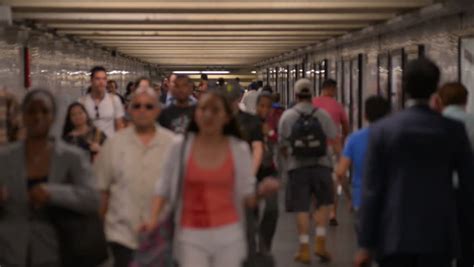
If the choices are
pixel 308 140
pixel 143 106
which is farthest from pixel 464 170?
pixel 308 140

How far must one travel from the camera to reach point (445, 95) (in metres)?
7.05

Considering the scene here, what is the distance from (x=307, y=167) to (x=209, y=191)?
13.6ft

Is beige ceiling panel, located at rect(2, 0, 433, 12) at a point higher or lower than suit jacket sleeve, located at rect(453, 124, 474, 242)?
higher

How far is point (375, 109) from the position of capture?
298 inches

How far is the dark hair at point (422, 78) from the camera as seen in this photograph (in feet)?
15.8

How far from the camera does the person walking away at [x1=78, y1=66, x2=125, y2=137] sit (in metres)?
10.1

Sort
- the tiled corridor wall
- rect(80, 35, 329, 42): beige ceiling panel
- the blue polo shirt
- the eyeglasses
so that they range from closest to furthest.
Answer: the eyeglasses < the blue polo shirt < the tiled corridor wall < rect(80, 35, 329, 42): beige ceiling panel

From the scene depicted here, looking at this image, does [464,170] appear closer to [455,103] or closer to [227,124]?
[227,124]

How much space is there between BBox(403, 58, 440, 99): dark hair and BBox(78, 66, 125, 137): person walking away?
5.56 m

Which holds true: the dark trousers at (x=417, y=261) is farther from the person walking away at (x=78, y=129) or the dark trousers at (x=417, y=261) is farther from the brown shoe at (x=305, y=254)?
the brown shoe at (x=305, y=254)

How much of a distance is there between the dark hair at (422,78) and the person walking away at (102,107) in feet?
18.2

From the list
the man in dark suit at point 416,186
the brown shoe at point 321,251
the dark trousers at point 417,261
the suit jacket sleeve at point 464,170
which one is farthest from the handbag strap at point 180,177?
the brown shoe at point 321,251

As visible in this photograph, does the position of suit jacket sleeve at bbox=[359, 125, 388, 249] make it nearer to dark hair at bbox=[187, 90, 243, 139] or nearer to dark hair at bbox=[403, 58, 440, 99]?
dark hair at bbox=[403, 58, 440, 99]

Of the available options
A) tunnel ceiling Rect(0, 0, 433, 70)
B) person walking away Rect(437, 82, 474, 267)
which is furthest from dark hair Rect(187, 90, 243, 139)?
tunnel ceiling Rect(0, 0, 433, 70)
